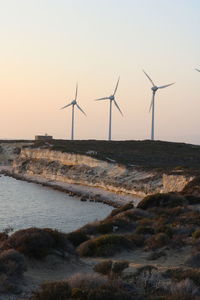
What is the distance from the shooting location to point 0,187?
229 ft

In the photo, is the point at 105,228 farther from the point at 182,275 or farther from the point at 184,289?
the point at 184,289

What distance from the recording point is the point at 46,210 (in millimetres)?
44875

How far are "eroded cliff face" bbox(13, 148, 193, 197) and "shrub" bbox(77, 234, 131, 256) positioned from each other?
1175 inches

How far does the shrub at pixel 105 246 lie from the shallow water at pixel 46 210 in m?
13.1

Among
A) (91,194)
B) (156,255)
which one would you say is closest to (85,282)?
(156,255)

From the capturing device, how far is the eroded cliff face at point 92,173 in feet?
180

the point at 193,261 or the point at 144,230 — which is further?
the point at 144,230

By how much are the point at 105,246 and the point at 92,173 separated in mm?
53628

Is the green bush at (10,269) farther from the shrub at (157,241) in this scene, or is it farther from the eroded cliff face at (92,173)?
the eroded cliff face at (92,173)

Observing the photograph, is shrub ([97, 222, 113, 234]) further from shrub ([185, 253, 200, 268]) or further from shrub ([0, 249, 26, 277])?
→ shrub ([0, 249, 26, 277])

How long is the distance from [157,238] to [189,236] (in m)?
2.18

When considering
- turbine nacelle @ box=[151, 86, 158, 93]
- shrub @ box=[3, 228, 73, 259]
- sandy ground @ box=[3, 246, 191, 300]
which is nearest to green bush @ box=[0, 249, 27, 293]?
sandy ground @ box=[3, 246, 191, 300]

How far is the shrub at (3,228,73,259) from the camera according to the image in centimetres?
1566

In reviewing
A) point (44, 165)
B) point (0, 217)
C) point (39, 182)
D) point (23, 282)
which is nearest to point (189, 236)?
point (23, 282)
